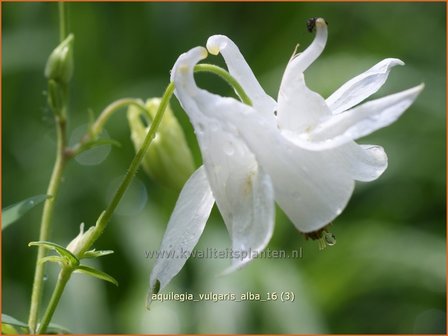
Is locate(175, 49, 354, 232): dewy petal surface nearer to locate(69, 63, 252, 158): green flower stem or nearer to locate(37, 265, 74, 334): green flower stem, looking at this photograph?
locate(69, 63, 252, 158): green flower stem

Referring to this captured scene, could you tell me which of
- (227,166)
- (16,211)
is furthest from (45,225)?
(227,166)

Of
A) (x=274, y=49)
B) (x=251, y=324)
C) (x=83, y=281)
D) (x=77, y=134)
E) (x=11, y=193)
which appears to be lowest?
(x=251, y=324)

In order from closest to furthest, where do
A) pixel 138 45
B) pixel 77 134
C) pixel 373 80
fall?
pixel 373 80 → pixel 77 134 → pixel 138 45

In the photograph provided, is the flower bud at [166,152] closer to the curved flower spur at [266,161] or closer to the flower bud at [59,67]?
the flower bud at [59,67]

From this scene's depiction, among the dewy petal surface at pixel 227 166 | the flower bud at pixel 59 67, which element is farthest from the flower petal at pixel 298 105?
the flower bud at pixel 59 67

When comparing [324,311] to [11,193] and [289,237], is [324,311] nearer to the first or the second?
[289,237]

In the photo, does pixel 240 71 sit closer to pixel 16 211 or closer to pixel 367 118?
pixel 367 118

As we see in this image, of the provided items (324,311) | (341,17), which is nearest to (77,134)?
(324,311)
